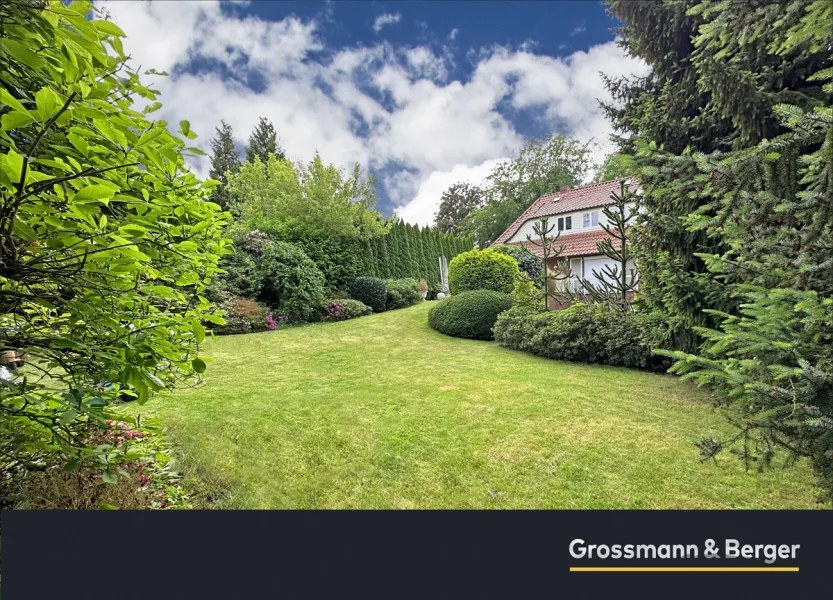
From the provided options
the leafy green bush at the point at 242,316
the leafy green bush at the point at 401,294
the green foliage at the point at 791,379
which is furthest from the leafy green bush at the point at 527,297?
the leafy green bush at the point at 242,316

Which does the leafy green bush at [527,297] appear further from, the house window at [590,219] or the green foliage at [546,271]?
the house window at [590,219]

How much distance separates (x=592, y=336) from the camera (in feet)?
17.5

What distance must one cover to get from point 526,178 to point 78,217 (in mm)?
26198

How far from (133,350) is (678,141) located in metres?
5.42

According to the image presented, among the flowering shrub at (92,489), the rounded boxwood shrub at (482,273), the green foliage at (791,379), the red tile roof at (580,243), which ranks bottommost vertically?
the flowering shrub at (92,489)

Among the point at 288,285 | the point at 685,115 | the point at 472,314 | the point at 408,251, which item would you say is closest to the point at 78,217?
the point at 685,115

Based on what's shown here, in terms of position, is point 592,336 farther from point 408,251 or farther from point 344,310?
point 408,251

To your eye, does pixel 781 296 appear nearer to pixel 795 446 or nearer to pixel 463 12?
pixel 795 446

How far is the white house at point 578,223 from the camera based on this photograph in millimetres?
14984

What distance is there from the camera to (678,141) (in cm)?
428

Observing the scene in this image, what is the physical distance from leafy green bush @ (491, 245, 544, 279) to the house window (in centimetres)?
429

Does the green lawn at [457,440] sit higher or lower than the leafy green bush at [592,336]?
lower
